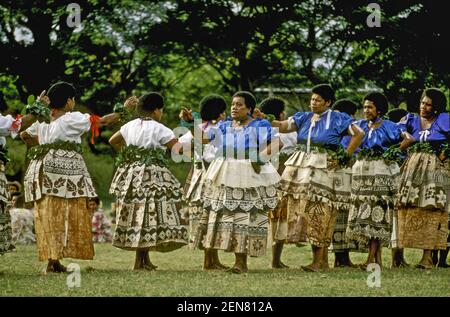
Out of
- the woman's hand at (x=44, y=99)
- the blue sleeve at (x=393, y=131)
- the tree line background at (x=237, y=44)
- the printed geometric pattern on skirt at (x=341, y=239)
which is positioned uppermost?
the tree line background at (x=237, y=44)

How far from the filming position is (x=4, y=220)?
1080 cm

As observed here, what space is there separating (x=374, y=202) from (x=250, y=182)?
164 centimetres

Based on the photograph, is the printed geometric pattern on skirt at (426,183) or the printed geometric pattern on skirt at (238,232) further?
the printed geometric pattern on skirt at (426,183)

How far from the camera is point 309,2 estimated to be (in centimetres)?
2248

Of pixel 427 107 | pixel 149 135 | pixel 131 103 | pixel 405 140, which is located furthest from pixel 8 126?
pixel 427 107

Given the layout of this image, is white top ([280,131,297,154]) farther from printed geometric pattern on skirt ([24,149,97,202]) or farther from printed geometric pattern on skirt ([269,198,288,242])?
printed geometric pattern on skirt ([24,149,97,202])

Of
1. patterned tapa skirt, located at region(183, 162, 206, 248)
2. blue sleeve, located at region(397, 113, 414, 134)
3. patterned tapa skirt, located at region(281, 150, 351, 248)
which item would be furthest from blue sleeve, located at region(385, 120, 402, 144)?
patterned tapa skirt, located at region(183, 162, 206, 248)

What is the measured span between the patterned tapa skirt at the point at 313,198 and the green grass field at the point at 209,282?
A: 452 mm

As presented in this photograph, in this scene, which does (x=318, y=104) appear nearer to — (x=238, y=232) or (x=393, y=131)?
(x=393, y=131)

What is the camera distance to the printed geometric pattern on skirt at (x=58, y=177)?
10734 millimetres

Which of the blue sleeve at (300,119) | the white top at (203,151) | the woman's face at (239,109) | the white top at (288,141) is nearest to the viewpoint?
the woman's face at (239,109)

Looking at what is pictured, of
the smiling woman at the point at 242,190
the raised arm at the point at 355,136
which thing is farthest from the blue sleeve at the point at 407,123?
the smiling woman at the point at 242,190

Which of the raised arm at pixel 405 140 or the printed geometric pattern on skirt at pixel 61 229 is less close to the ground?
the raised arm at pixel 405 140

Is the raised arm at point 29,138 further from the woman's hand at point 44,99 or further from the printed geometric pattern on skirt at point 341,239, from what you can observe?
the printed geometric pattern on skirt at point 341,239
